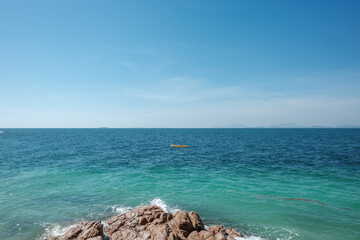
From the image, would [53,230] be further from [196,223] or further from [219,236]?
[219,236]

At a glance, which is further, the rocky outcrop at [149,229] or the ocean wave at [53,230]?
the ocean wave at [53,230]

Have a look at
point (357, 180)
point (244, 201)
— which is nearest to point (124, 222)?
point (244, 201)

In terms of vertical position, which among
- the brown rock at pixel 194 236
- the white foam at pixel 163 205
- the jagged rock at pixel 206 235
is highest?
the jagged rock at pixel 206 235

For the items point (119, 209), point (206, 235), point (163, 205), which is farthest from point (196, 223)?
point (119, 209)

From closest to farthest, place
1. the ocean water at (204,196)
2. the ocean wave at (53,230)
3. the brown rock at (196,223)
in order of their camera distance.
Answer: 1. the brown rock at (196,223)
2. the ocean wave at (53,230)
3. the ocean water at (204,196)

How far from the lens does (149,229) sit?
15.0 metres

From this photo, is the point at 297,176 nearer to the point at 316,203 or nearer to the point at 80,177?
the point at 316,203

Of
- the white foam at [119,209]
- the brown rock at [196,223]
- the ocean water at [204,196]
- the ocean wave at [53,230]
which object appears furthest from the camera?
the white foam at [119,209]

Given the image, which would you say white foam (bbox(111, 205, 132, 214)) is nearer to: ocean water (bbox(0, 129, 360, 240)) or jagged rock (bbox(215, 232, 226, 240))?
ocean water (bbox(0, 129, 360, 240))

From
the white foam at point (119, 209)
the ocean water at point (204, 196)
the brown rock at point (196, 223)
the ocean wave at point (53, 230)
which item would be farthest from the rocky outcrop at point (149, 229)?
the white foam at point (119, 209)

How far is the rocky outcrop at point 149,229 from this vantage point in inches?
551

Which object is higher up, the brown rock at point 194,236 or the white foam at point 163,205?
the brown rock at point 194,236

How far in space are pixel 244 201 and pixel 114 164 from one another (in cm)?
3067

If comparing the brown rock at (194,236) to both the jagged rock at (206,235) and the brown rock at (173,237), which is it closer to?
the jagged rock at (206,235)
